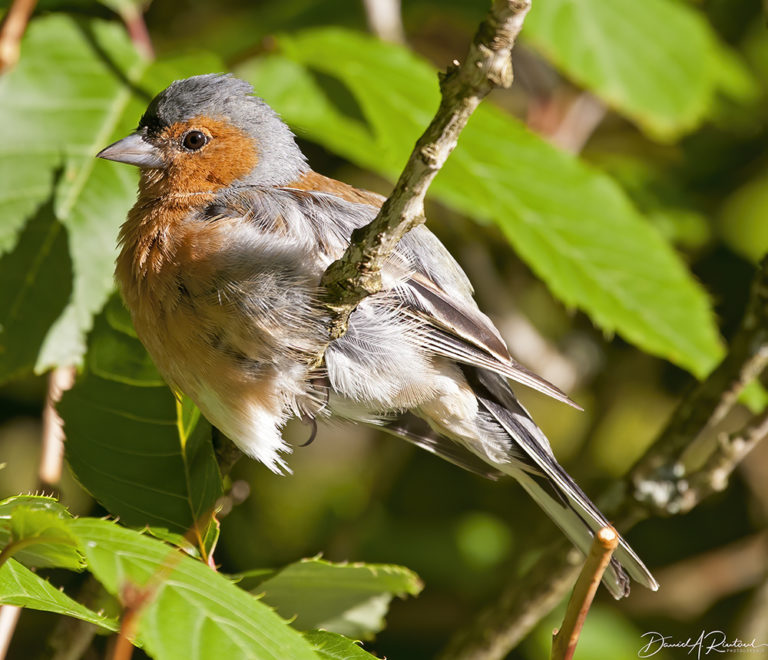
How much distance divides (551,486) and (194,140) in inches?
73.4

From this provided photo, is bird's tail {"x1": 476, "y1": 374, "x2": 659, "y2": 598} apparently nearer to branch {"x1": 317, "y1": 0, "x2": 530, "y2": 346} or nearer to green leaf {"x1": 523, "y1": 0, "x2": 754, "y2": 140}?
branch {"x1": 317, "y1": 0, "x2": 530, "y2": 346}

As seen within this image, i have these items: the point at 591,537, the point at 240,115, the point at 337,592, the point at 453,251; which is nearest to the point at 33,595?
the point at 337,592

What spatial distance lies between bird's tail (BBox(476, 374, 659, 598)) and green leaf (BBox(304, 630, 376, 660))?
1.19 meters

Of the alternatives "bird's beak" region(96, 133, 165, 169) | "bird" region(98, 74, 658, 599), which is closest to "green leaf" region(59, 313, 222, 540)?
"bird" region(98, 74, 658, 599)

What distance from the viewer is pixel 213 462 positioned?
2.38 meters

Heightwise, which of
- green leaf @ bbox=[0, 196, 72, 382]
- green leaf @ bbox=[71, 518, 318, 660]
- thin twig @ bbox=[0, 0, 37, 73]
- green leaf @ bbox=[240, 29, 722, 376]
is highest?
green leaf @ bbox=[240, 29, 722, 376]

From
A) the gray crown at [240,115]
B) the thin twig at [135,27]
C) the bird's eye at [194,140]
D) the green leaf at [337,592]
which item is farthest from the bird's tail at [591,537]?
the thin twig at [135,27]

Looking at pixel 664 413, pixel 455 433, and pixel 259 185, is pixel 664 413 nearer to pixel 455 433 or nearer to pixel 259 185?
pixel 455 433

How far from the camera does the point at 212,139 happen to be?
140 inches

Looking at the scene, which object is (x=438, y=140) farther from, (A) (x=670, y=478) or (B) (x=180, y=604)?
(A) (x=670, y=478)

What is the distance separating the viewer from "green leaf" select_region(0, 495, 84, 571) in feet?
5.34

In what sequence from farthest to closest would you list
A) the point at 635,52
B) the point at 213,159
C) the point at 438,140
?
the point at 635,52, the point at 213,159, the point at 438,140

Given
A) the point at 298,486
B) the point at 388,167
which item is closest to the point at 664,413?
the point at 298,486

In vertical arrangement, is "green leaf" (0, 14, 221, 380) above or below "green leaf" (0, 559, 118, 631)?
below
